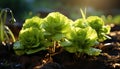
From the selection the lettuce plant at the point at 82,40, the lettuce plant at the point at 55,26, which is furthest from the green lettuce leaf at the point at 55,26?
the lettuce plant at the point at 82,40

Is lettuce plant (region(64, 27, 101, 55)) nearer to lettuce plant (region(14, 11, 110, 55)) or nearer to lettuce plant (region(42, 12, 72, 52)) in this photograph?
lettuce plant (region(14, 11, 110, 55))

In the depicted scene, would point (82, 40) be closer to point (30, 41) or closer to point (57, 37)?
A: point (57, 37)

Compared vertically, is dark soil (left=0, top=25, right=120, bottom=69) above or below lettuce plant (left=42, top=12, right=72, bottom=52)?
below

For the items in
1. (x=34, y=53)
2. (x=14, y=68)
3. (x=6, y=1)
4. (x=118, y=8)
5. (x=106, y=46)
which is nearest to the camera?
(x=14, y=68)

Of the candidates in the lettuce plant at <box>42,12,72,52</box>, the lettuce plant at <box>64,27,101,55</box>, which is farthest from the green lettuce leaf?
the lettuce plant at <box>64,27,101,55</box>

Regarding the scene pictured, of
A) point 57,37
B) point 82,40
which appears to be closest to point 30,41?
point 57,37

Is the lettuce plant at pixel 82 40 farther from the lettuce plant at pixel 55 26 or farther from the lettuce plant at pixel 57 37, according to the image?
the lettuce plant at pixel 55 26

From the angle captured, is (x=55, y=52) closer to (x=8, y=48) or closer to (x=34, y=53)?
(x=34, y=53)

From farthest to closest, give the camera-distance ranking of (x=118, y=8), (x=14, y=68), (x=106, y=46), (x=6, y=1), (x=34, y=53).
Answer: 1. (x=118, y=8)
2. (x=6, y=1)
3. (x=106, y=46)
4. (x=34, y=53)
5. (x=14, y=68)

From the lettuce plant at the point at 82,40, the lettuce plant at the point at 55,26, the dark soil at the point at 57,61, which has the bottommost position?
the dark soil at the point at 57,61

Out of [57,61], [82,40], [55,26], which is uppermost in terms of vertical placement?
[55,26]

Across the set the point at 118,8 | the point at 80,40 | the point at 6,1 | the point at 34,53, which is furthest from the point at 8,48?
the point at 118,8
